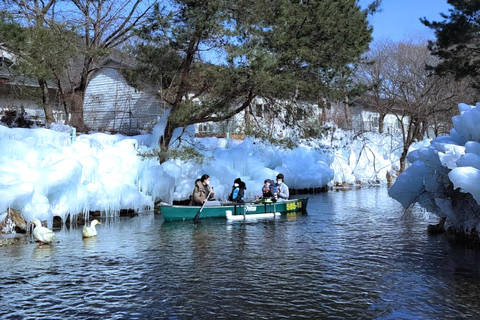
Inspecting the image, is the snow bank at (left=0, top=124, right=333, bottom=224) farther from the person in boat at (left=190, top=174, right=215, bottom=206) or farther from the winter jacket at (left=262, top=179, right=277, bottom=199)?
the winter jacket at (left=262, top=179, right=277, bottom=199)

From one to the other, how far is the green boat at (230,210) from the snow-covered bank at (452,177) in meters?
5.65

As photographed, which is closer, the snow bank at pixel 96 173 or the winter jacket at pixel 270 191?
the snow bank at pixel 96 173

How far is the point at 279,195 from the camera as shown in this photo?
750 inches

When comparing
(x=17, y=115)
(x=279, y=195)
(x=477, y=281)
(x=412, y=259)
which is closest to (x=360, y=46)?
(x=279, y=195)

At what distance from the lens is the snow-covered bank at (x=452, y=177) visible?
31.1 ft

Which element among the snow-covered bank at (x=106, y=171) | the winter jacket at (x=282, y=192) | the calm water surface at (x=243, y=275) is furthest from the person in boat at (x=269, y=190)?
the calm water surface at (x=243, y=275)

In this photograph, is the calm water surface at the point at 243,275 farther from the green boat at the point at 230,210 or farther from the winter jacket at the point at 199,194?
the winter jacket at the point at 199,194

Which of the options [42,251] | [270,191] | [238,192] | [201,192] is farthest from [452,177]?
[238,192]

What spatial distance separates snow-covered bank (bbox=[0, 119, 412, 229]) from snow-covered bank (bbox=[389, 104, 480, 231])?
9713 mm

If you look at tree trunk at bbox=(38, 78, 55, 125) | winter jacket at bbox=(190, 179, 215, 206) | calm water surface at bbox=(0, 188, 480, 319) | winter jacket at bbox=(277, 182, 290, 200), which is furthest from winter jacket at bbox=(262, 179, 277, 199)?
tree trunk at bbox=(38, 78, 55, 125)

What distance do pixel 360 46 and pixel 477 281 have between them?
41.8 ft

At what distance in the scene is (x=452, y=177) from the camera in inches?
372

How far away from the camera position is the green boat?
54.1 feet

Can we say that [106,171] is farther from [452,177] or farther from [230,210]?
[452,177]
